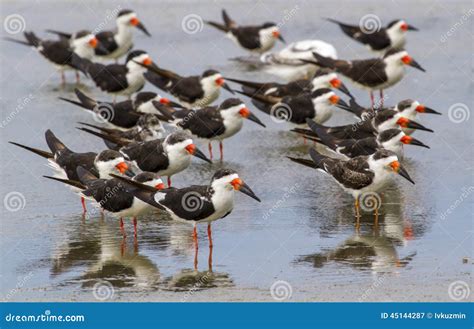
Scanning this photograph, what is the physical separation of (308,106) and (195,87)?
1.94 metres

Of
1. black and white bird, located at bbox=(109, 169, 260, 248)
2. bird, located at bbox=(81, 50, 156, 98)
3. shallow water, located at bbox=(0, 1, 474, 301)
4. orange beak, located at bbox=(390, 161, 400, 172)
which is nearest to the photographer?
shallow water, located at bbox=(0, 1, 474, 301)

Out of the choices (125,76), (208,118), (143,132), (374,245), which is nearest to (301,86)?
(208,118)

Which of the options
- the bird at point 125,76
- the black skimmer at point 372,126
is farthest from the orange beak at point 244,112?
the bird at point 125,76

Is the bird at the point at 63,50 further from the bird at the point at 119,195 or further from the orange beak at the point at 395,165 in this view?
the orange beak at the point at 395,165

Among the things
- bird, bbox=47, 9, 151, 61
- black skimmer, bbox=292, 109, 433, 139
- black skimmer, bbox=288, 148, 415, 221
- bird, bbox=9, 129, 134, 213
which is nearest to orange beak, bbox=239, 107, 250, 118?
black skimmer, bbox=292, 109, 433, 139

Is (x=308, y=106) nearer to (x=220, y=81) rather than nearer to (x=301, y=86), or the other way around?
(x=301, y=86)

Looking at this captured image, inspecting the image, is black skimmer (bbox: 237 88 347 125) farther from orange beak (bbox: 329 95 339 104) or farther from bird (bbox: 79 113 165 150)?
bird (bbox: 79 113 165 150)

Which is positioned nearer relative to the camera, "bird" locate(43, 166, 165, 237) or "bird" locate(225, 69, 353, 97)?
"bird" locate(43, 166, 165, 237)

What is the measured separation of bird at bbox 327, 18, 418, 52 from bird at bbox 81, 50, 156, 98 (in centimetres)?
417

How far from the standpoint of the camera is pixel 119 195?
31.2 feet

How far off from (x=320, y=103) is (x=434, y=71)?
345cm

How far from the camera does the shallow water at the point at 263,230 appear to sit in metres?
8.29

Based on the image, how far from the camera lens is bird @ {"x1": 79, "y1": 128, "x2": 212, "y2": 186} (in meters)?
11.2

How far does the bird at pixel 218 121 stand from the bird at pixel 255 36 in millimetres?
5392
